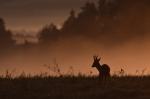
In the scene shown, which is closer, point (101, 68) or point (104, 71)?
point (104, 71)

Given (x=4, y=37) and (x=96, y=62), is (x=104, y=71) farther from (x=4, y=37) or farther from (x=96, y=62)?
(x=4, y=37)

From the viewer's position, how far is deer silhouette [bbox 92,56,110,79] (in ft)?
87.9

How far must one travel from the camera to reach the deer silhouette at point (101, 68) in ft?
87.9

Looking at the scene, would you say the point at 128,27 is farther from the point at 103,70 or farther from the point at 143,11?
the point at 103,70
